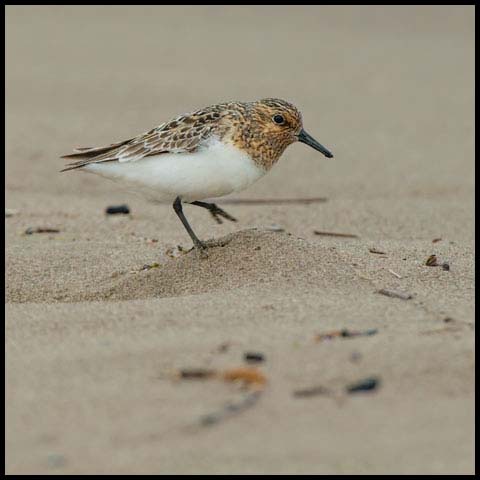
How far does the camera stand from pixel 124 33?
41.9 ft

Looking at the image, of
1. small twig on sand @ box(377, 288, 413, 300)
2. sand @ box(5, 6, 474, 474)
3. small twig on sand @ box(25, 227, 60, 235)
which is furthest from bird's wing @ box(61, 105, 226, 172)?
small twig on sand @ box(377, 288, 413, 300)

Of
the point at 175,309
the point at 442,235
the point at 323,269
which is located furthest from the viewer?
the point at 442,235

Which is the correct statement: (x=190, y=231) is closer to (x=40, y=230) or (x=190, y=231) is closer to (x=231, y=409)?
(x=40, y=230)

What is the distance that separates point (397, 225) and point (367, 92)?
3.48 metres

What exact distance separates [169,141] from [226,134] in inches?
11.7

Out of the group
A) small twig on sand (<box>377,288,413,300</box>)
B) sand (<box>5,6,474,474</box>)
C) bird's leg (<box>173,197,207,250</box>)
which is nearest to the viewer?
sand (<box>5,6,474,474</box>)

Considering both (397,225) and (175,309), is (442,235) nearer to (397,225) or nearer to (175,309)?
(397,225)

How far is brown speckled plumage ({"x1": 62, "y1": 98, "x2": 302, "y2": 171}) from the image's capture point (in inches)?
229

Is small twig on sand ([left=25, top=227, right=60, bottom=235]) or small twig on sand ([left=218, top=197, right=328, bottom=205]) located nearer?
small twig on sand ([left=25, top=227, right=60, bottom=235])

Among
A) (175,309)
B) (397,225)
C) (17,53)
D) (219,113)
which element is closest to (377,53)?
(17,53)

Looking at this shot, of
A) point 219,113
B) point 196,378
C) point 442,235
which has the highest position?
point 219,113

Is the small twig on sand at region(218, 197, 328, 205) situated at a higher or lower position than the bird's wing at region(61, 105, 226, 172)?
lower

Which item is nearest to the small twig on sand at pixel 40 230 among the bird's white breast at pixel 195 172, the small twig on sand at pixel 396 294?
the bird's white breast at pixel 195 172

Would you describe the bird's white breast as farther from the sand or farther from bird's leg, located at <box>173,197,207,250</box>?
the sand
